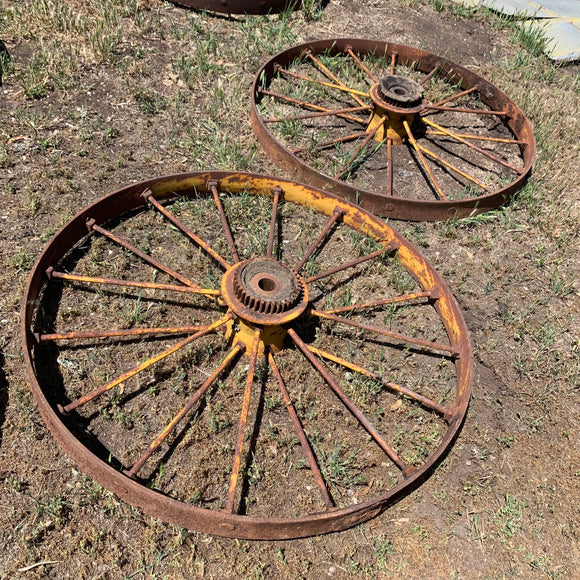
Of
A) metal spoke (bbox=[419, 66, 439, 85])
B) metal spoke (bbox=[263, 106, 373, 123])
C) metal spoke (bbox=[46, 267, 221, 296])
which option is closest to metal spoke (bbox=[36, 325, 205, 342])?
metal spoke (bbox=[46, 267, 221, 296])

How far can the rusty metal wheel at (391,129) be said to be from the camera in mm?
3986

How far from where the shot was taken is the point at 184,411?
2.51 m

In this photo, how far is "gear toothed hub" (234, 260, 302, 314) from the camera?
8.87ft

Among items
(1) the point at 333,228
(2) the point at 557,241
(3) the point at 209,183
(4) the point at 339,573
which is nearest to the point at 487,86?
(2) the point at 557,241

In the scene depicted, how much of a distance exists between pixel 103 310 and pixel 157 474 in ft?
3.43

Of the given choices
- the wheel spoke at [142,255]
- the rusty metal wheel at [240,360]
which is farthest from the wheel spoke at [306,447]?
the wheel spoke at [142,255]

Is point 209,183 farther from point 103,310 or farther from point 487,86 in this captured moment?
point 487,86

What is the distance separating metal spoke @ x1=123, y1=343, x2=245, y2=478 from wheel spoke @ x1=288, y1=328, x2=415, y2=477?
13.4 inches

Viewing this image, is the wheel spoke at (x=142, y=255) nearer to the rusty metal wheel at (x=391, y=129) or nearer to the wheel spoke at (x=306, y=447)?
the wheel spoke at (x=306, y=447)

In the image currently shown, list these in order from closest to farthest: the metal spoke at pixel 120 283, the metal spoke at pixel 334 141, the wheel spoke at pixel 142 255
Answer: the metal spoke at pixel 120 283 → the wheel spoke at pixel 142 255 → the metal spoke at pixel 334 141

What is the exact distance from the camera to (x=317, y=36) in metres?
5.71

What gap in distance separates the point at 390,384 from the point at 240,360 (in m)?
0.84

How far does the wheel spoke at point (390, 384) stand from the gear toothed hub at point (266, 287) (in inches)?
14.1

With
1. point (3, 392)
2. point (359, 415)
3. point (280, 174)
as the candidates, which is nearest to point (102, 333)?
point (3, 392)
